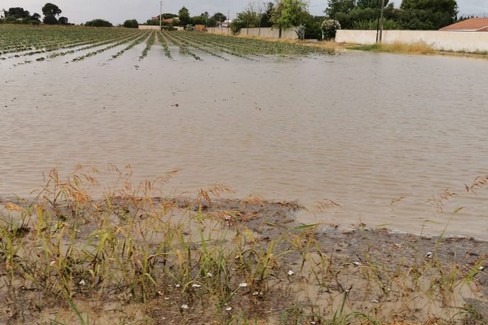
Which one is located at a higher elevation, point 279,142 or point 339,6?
point 339,6

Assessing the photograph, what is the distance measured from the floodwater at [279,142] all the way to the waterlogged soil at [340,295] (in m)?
0.74

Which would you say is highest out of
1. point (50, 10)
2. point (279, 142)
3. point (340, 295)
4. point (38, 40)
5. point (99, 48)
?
point (50, 10)

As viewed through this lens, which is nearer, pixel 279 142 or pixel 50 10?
pixel 279 142

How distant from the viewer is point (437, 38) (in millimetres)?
46281

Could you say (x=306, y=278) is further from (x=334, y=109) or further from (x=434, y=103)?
(x=434, y=103)

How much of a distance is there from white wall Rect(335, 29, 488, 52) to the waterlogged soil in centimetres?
4116

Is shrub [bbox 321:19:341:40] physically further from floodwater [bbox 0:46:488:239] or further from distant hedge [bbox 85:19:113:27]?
distant hedge [bbox 85:19:113:27]

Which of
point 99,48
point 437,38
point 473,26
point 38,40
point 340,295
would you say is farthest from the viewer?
point 473,26

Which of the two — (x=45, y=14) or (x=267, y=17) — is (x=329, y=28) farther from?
(x=45, y=14)

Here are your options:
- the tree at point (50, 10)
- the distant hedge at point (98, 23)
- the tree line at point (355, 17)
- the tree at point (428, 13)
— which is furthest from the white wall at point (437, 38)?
the tree at point (50, 10)

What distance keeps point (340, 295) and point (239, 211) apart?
1.71 m

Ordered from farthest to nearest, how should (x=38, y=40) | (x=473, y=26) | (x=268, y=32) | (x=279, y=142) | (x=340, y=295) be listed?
(x=268, y=32) → (x=473, y=26) → (x=38, y=40) → (x=279, y=142) → (x=340, y=295)

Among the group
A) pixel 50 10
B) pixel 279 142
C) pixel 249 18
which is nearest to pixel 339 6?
pixel 249 18

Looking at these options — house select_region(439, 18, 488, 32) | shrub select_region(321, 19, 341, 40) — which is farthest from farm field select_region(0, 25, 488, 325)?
shrub select_region(321, 19, 341, 40)
